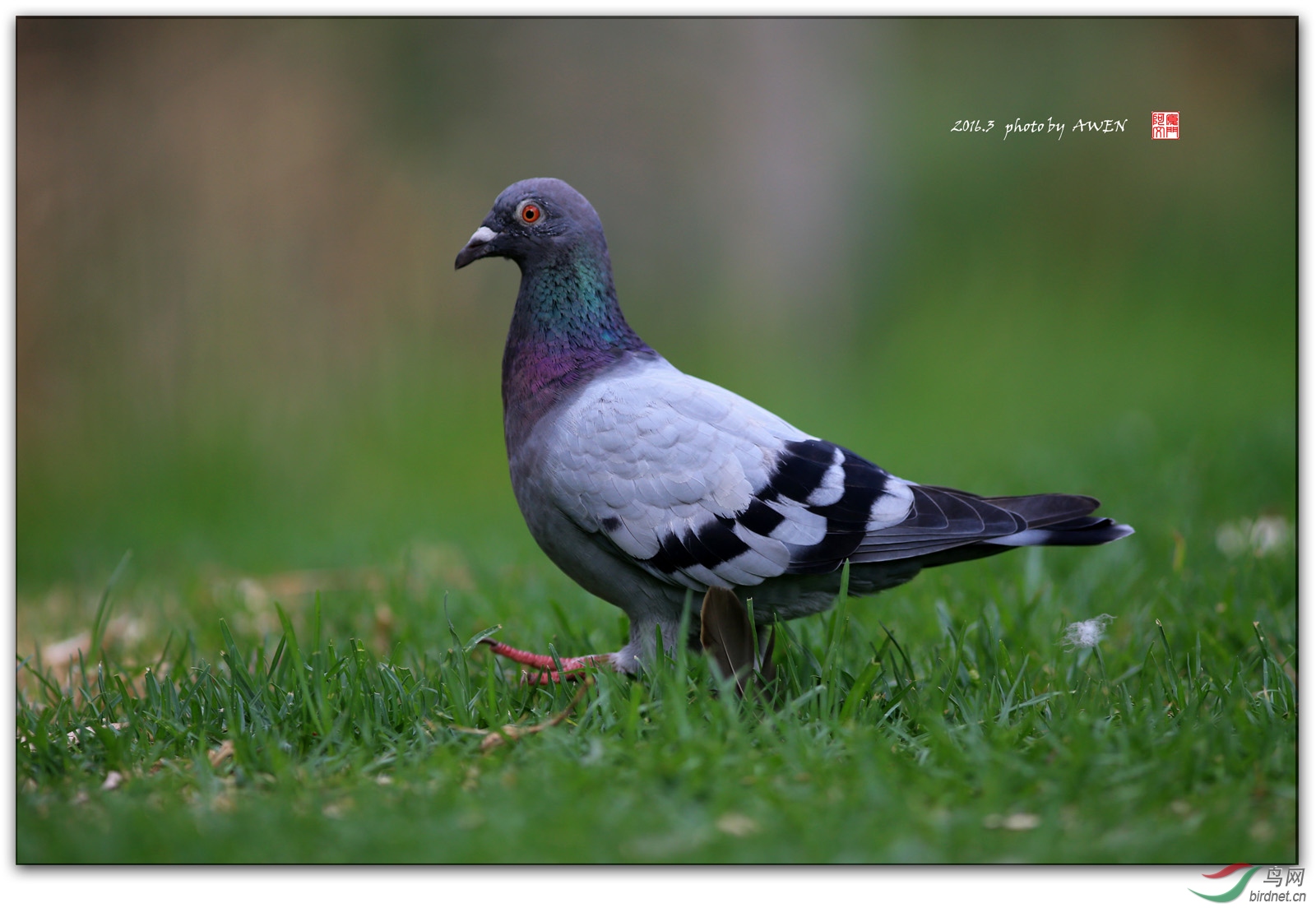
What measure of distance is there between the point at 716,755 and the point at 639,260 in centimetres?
585

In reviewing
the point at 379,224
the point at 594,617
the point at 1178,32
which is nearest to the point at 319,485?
the point at 379,224

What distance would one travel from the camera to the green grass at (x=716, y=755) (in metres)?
2.05

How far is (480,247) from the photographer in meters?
2.89

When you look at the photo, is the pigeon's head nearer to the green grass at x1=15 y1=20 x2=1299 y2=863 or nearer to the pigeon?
the pigeon

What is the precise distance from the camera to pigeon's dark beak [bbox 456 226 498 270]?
289cm

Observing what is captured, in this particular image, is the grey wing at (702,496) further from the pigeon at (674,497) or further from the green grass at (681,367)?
the green grass at (681,367)

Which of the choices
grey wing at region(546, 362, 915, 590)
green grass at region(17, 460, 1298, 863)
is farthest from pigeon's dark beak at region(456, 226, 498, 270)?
green grass at region(17, 460, 1298, 863)

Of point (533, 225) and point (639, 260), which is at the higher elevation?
point (639, 260)

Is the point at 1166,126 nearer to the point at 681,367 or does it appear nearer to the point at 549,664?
the point at 549,664

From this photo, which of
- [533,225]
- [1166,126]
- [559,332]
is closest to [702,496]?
[559,332]

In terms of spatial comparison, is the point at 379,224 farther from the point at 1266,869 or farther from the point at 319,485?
the point at 1266,869

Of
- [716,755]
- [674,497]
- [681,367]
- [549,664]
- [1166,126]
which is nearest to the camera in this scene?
[716,755]

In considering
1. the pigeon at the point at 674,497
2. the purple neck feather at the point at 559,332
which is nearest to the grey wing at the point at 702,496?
the pigeon at the point at 674,497

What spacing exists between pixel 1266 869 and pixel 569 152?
600cm
